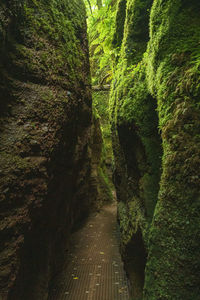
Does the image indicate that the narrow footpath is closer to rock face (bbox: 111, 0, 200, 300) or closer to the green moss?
rock face (bbox: 111, 0, 200, 300)

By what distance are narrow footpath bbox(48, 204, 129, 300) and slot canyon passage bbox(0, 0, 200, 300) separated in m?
0.04

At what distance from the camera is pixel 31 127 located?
11.0 ft

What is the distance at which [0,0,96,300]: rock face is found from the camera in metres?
2.85

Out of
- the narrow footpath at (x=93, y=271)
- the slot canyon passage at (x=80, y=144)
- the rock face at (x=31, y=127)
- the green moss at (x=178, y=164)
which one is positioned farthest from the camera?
the narrow footpath at (x=93, y=271)

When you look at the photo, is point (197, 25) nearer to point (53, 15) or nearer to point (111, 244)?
point (53, 15)

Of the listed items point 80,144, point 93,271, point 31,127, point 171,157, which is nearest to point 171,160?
point 171,157

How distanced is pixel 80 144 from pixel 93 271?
13.6 feet

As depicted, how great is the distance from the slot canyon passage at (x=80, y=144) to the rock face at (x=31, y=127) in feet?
0.06

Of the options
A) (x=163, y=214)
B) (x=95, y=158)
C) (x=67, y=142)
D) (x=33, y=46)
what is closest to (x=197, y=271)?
(x=163, y=214)

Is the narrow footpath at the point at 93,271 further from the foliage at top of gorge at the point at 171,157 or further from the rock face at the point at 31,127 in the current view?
the rock face at the point at 31,127

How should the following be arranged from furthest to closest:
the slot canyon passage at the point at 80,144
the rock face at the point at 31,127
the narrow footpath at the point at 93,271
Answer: the narrow footpath at the point at 93,271, the rock face at the point at 31,127, the slot canyon passage at the point at 80,144

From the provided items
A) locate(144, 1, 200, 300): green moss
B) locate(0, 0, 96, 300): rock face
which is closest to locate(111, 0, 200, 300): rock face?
locate(144, 1, 200, 300): green moss

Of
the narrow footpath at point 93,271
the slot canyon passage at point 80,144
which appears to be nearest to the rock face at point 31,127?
the slot canyon passage at point 80,144

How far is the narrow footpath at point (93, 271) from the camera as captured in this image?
5043 mm
